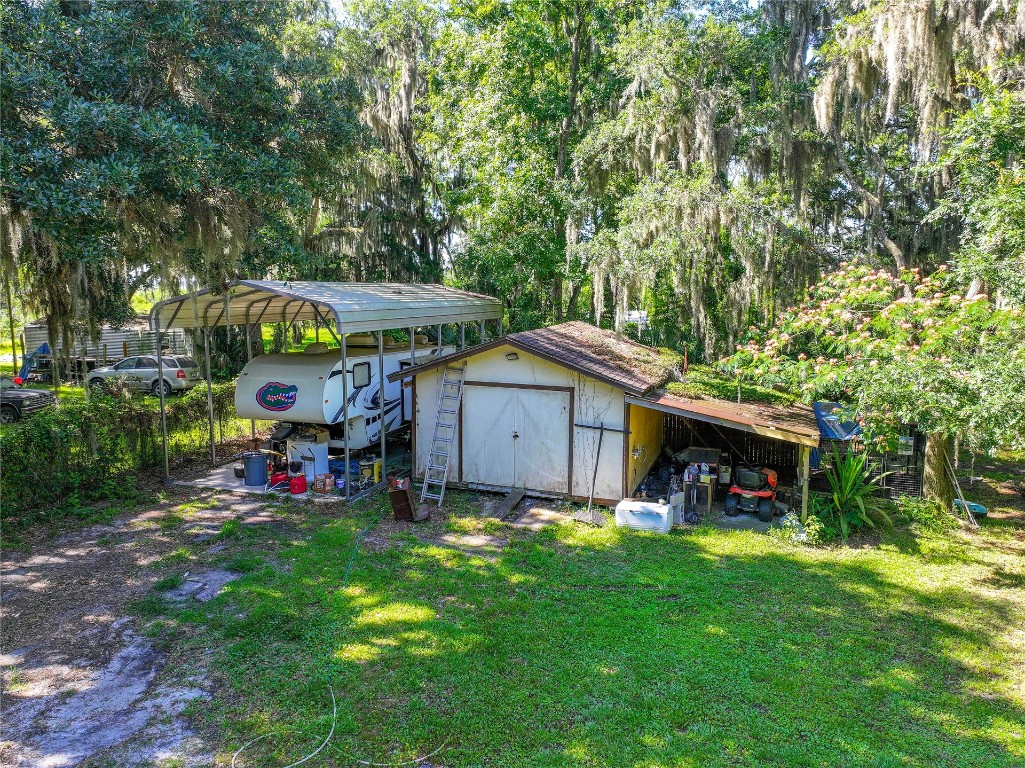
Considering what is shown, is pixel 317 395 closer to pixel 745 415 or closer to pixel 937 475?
pixel 745 415

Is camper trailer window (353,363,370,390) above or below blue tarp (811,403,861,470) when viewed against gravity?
above

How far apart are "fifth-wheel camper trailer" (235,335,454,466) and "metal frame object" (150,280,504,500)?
1.56 ft

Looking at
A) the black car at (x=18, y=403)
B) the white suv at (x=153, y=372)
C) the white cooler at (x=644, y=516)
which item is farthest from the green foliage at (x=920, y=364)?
the white suv at (x=153, y=372)

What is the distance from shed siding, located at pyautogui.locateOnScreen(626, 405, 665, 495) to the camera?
1018 cm

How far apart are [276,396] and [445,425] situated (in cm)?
324

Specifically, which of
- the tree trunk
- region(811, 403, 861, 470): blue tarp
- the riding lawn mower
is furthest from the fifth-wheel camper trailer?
the tree trunk

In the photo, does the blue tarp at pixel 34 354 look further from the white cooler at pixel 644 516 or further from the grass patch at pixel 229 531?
the white cooler at pixel 644 516

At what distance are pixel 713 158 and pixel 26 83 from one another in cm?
1268

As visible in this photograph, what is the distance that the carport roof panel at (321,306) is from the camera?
10195mm

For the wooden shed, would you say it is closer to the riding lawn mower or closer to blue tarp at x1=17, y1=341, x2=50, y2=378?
the riding lawn mower

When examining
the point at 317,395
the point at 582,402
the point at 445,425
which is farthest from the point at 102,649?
the point at 582,402

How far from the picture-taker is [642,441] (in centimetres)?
1098

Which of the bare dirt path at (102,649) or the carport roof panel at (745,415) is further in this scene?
the carport roof panel at (745,415)

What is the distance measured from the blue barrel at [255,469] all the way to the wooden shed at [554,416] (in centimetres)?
261
